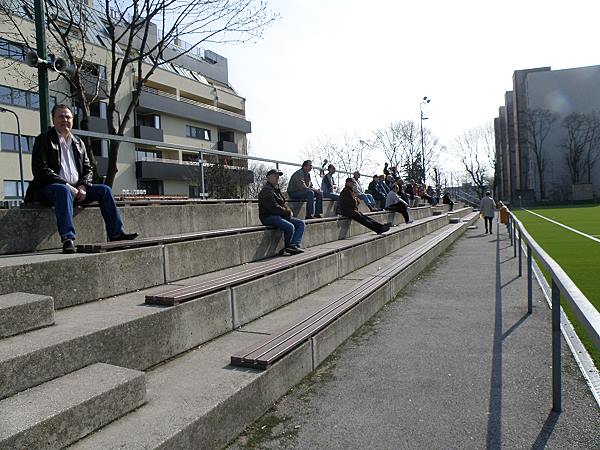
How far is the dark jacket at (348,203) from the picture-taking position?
12172mm

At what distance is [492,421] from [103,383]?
2.77 metres

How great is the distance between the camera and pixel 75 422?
2566 millimetres

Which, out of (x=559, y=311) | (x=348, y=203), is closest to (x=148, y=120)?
(x=348, y=203)

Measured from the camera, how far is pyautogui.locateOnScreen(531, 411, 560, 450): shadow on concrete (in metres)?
3.17

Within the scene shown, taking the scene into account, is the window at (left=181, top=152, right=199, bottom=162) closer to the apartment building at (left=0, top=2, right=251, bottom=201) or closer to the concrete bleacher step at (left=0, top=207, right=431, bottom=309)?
the concrete bleacher step at (left=0, top=207, right=431, bottom=309)

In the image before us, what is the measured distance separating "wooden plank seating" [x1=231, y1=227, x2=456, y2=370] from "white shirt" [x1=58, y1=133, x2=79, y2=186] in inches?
115

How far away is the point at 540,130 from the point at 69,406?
86449 millimetres

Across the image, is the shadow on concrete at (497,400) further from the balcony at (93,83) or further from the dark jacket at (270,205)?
the balcony at (93,83)

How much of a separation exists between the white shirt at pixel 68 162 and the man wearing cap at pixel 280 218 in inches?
133

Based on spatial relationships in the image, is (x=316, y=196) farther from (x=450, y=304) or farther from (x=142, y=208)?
(x=142, y=208)

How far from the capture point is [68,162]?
17.6 ft

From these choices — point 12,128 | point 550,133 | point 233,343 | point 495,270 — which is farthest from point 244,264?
point 550,133

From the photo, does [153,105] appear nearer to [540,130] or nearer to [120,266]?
[120,266]

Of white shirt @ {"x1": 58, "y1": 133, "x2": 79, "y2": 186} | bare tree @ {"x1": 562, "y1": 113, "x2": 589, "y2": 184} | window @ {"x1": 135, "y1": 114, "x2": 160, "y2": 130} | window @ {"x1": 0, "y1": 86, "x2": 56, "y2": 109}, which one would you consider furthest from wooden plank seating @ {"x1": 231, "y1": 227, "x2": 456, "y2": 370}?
bare tree @ {"x1": 562, "y1": 113, "x2": 589, "y2": 184}
